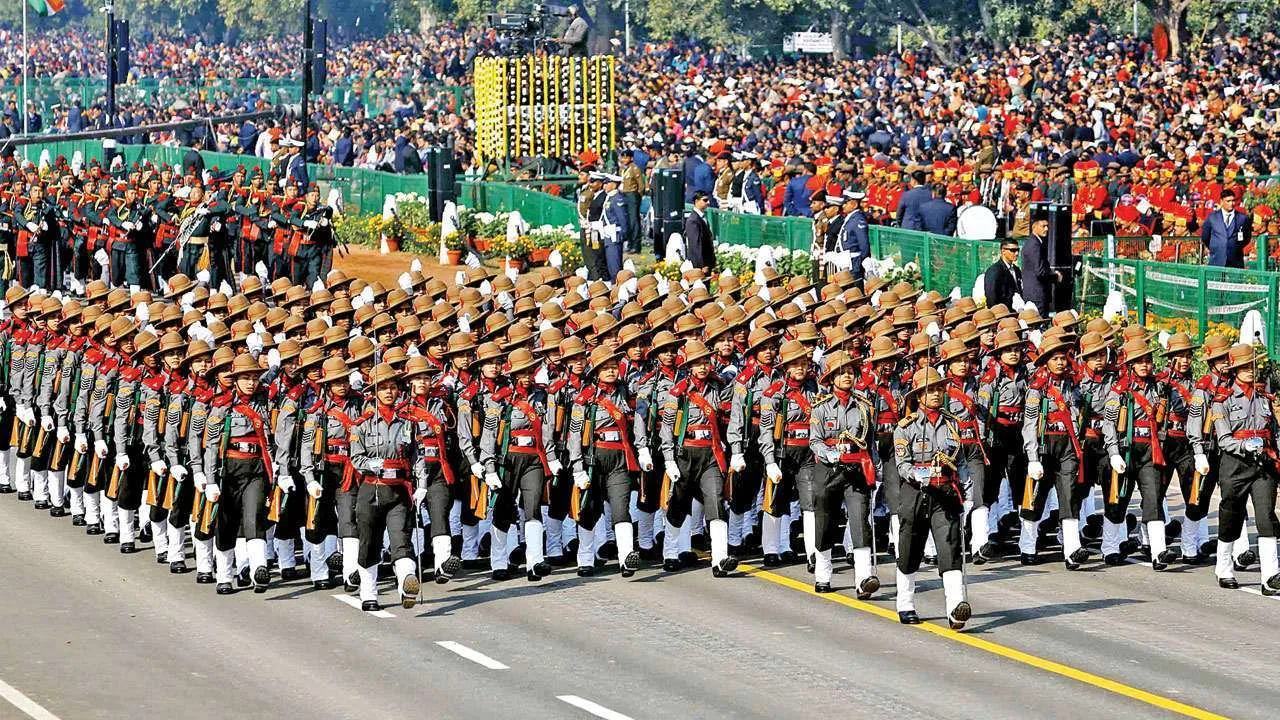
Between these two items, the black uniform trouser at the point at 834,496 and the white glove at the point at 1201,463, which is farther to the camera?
the white glove at the point at 1201,463

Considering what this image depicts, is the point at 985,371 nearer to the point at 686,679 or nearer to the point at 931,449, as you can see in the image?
the point at 931,449

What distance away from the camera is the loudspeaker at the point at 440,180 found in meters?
44.0

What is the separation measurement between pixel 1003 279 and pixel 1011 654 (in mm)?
10261

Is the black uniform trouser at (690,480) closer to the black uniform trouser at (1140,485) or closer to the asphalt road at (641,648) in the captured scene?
the asphalt road at (641,648)

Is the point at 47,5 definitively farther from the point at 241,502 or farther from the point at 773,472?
the point at 773,472

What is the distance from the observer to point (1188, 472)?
22188 millimetres

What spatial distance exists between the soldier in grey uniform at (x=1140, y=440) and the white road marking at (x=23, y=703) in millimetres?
8820

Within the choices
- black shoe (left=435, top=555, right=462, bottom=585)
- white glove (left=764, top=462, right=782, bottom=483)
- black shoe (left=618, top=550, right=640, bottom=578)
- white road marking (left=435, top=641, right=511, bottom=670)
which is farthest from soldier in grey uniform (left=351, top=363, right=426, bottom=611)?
white glove (left=764, top=462, right=782, bottom=483)

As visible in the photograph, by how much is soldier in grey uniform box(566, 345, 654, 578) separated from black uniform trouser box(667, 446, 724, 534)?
0.97 ft

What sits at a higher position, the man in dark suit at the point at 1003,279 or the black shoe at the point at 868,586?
the man in dark suit at the point at 1003,279

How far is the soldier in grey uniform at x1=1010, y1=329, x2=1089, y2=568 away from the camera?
22125mm

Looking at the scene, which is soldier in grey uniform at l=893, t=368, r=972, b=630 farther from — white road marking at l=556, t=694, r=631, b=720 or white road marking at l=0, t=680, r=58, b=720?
white road marking at l=0, t=680, r=58, b=720

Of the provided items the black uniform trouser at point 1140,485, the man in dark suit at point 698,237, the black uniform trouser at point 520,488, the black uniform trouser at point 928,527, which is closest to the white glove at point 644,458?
the black uniform trouser at point 520,488

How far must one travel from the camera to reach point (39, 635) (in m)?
19.8
